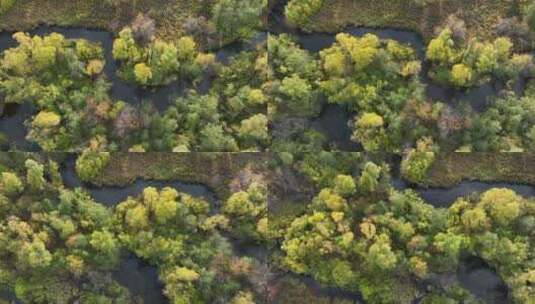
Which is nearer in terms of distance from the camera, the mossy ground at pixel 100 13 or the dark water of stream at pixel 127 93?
the dark water of stream at pixel 127 93

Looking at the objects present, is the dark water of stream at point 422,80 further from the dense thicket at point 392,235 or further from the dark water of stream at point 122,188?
the dark water of stream at point 122,188

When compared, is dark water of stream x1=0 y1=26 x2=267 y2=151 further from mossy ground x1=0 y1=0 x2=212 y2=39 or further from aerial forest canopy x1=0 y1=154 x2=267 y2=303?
Answer: mossy ground x1=0 y1=0 x2=212 y2=39

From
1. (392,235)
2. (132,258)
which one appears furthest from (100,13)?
(392,235)

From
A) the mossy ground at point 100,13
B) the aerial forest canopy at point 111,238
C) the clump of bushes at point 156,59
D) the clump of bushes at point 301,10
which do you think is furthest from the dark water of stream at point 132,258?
the clump of bushes at point 301,10

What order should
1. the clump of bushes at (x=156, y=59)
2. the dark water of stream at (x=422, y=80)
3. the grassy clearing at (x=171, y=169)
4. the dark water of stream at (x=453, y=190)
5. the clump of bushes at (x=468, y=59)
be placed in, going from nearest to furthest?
the clump of bushes at (x=468, y=59) < the clump of bushes at (x=156, y=59) < the dark water of stream at (x=422, y=80) < the dark water of stream at (x=453, y=190) < the grassy clearing at (x=171, y=169)

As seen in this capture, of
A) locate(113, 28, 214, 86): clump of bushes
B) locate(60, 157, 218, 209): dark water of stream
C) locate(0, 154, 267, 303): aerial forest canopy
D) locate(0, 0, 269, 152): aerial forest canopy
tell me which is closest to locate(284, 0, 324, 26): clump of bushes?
locate(0, 0, 269, 152): aerial forest canopy

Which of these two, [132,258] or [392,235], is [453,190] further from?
[132,258]
